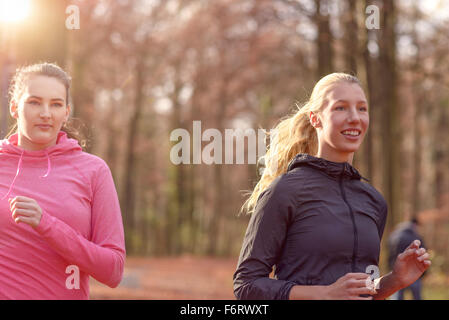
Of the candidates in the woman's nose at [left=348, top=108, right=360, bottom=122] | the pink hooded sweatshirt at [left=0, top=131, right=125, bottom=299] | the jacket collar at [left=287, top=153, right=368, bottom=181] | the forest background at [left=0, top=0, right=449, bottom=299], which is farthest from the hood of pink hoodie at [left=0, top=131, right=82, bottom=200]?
the forest background at [left=0, top=0, right=449, bottom=299]

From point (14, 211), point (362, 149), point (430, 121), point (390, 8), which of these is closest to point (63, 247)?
point (14, 211)

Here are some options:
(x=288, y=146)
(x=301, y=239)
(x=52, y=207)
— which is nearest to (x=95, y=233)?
(x=52, y=207)

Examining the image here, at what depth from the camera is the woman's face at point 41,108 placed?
3.04m

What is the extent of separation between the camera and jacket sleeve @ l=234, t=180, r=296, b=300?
9.52 ft

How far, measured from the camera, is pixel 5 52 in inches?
539

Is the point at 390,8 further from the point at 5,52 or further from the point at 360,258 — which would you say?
the point at 360,258

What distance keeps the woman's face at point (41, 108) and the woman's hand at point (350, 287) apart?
1.42m

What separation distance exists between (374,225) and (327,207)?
0.90 feet

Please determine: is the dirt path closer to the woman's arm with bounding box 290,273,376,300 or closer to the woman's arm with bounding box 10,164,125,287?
the woman's arm with bounding box 10,164,125,287

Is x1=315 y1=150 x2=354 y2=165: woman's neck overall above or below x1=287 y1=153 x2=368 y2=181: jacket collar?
above

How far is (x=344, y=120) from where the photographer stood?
307 centimetres

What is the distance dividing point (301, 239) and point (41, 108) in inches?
51.2

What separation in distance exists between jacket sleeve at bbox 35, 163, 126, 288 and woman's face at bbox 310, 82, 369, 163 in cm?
103

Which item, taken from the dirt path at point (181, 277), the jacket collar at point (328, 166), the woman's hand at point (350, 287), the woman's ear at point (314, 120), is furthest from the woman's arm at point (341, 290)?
the dirt path at point (181, 277)
